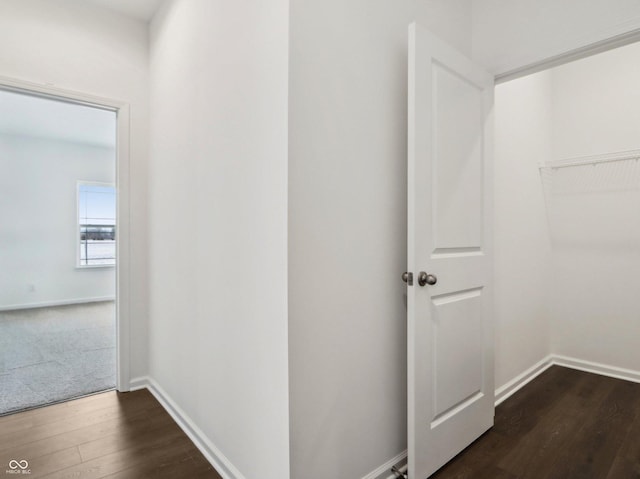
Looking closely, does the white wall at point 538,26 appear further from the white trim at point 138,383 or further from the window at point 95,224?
the window at point 95,224

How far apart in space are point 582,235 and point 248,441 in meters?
3.23

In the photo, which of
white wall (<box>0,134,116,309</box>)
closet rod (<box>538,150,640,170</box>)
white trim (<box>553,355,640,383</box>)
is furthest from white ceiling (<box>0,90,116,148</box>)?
white trim (<box>553,355,640,383</box>)

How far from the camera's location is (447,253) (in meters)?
1.69

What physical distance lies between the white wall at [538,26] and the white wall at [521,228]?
509 mm

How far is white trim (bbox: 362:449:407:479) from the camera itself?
148 centimetres

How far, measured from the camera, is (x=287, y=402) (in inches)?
47.4

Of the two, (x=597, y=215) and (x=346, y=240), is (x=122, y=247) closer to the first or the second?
(x=346, y=240)

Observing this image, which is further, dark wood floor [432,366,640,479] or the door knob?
dark wood floor [432,366,640,479]

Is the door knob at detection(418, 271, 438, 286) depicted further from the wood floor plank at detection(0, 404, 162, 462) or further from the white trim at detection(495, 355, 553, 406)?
the wood floor plank at detection(0, 404, 162, 462)

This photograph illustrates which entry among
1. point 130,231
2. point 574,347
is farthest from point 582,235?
Result: point 130,231

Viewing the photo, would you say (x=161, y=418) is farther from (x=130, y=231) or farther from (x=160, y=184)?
Result: (x=160, y=184)

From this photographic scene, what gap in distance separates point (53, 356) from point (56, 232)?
3371 mm

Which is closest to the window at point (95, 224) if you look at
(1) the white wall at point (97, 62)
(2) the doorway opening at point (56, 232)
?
(2) the doorway opening at point (56, 232)

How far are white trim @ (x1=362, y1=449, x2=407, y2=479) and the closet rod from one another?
2.63m
